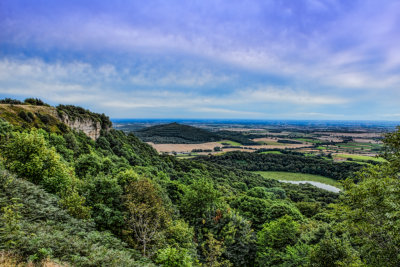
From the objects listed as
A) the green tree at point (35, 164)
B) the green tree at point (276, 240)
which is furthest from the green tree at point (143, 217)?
the green tree at point (276, 240)

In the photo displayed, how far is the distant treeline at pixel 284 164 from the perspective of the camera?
4986 inches

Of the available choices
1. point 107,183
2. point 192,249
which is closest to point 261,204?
point 192,249

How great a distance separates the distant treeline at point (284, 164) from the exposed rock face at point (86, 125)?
85.0m

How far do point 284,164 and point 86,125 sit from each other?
426ft

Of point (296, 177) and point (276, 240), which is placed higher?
point (276, 240)

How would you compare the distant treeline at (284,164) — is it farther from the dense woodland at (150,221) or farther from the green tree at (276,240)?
the green tree at (276,240)

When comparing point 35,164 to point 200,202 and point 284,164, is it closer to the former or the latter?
point 200,202

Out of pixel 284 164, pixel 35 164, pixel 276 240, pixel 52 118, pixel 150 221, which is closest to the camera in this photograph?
pixel 35 164

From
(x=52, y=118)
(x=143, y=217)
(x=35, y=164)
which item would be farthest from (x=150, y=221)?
(x=52, y=118)

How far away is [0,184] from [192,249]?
19.1 m

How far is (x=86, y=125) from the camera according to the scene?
67188 millimetres

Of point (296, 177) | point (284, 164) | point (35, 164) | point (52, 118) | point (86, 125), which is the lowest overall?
point (296, 177)

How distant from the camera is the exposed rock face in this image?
199 feet

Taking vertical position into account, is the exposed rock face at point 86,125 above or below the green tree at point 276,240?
above
